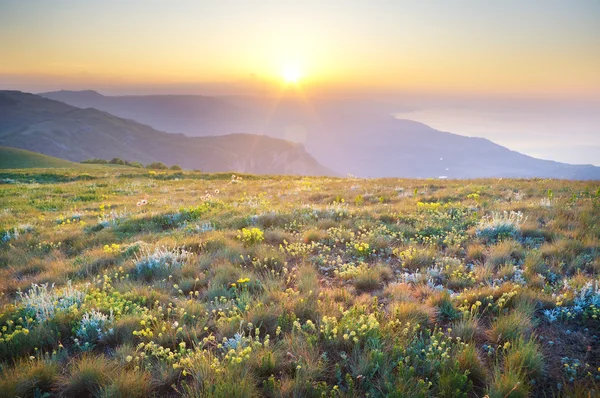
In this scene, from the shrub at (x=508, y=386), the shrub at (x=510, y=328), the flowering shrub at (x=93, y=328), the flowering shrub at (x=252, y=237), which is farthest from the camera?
the flowering shrub at (x=252, y=237)

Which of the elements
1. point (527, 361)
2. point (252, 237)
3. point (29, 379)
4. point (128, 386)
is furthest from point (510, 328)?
point (29, 379)

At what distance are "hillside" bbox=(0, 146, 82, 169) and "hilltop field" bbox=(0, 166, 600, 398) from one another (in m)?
55.2

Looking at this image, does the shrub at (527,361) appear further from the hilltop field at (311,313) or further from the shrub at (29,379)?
the shrub at (29,379)

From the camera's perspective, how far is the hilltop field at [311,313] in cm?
315

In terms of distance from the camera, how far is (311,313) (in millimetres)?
4246

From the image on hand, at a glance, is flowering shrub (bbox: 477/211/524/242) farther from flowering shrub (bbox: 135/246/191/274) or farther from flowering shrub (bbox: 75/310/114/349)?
flowering shrub (bbox: 75/310/114/349)

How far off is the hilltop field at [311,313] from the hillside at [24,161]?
55.2m

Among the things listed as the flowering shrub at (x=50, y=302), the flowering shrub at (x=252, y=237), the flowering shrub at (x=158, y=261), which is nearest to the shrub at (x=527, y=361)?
the flowering shrub at (x=252, y=237)

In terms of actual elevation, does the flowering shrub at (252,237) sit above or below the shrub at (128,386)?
above

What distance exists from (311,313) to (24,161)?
226 feet

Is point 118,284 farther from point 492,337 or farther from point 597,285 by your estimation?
point 597,285

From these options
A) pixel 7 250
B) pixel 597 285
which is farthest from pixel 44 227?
pixel 597 285

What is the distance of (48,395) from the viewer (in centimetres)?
307

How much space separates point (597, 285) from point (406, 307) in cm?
299
